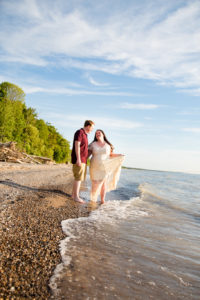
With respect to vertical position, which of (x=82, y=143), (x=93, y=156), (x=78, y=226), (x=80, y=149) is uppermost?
(x=82, y=143)

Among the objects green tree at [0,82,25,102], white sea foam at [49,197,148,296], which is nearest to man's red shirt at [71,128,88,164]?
white sea foam at [49,197,148,296]

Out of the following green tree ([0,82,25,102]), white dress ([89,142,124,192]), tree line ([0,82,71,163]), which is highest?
green tree ([0,82,25,102])

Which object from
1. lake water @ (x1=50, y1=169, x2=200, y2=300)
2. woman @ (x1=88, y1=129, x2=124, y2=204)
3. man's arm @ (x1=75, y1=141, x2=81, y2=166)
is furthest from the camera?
woman @ (x1=88, y1=129, x2=124, y2=204)

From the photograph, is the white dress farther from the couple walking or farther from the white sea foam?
the white sea foam

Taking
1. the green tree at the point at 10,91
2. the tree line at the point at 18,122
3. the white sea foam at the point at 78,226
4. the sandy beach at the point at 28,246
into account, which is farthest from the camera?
the green tree at the point at 10,91

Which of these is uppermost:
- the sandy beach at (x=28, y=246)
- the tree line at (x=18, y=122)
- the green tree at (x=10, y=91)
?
the green tree at (x=10, y=91)

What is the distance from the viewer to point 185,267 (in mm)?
3793

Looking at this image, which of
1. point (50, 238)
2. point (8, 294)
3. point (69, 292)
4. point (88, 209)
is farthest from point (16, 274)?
point (88, 209)

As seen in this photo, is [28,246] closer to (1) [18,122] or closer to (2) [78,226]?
(2) [78,226]

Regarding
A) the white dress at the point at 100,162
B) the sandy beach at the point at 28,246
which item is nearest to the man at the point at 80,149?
the white dress at the point at 100,162

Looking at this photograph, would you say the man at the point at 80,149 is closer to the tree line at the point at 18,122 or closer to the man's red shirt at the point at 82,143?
the man's red shirt at the point at 82,143

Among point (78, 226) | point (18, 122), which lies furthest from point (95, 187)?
point (18, 122)

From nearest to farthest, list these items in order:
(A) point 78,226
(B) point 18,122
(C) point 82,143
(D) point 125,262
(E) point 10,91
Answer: (D) point 125,262
(A) point 78,226
(C) point 82,143
(B) point 18,122
(E) point 10,91

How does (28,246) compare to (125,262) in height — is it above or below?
above
